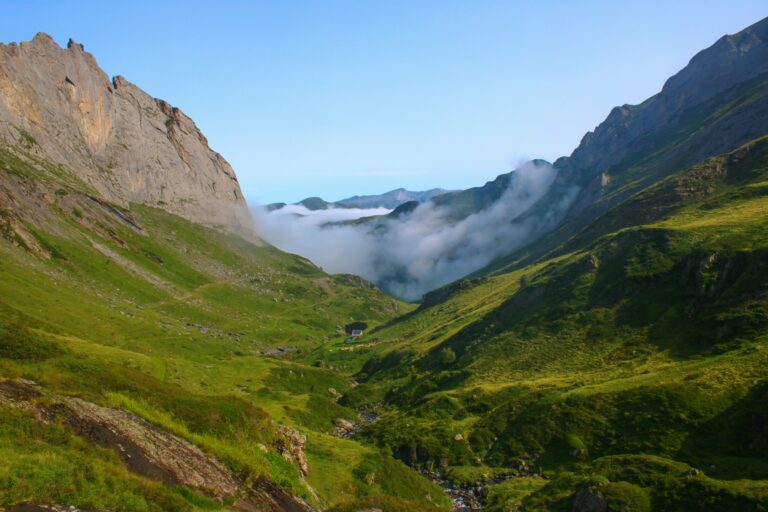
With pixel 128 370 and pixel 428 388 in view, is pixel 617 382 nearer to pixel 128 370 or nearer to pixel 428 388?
pixel 428 388

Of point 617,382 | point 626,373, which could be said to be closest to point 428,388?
point 626,373

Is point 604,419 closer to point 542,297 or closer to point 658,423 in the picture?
point 658,423

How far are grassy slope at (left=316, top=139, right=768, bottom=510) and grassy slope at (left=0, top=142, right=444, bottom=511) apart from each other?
53.7ft

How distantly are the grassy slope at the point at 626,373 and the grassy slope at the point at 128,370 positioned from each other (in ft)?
53.7

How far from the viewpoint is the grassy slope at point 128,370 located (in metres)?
22.4

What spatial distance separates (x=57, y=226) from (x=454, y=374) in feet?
459

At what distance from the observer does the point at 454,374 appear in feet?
372

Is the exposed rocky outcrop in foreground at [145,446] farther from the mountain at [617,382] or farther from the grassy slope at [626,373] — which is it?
the grassy slope at [626,373]

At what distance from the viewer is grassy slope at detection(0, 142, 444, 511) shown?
73.4 ft

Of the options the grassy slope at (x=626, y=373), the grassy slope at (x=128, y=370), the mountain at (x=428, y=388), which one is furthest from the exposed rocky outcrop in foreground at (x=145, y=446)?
the grassy slope at (x=626, y=373)

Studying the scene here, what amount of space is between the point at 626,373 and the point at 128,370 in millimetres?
72720

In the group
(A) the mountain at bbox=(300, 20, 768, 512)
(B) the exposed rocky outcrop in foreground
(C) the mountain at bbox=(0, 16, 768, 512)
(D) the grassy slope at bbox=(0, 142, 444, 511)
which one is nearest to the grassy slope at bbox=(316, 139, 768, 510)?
(A) the mountain at bbox=(300, 20, 768, 512)

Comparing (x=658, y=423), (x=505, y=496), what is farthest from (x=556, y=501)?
(x=658, y=423)

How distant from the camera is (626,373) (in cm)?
8225
